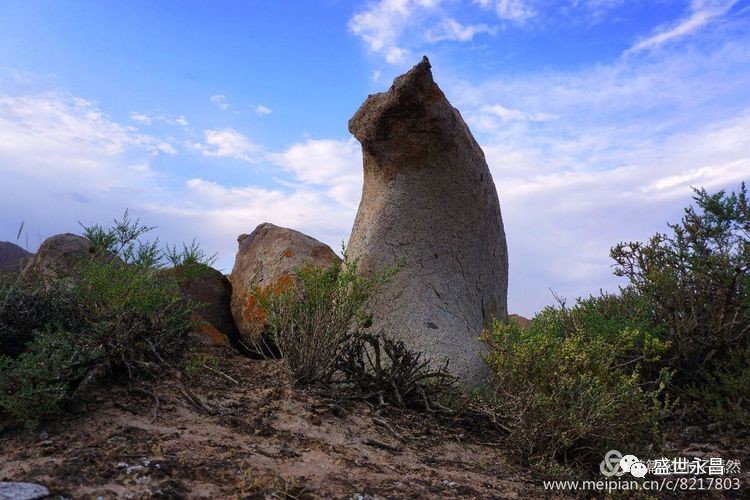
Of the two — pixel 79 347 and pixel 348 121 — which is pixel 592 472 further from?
pixel 348 121

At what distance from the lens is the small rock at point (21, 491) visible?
2.67 meters

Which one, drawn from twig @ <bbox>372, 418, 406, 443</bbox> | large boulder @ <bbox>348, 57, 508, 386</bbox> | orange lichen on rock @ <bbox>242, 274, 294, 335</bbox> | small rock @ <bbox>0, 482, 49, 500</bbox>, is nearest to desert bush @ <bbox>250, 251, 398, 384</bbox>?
→ twig @ <bbox>372, 418, 406, 443</bbox>

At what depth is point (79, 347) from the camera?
4.09 m

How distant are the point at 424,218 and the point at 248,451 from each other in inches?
137

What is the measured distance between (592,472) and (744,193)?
3.52m

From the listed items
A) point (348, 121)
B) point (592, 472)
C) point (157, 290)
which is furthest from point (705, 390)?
point (157, 290)

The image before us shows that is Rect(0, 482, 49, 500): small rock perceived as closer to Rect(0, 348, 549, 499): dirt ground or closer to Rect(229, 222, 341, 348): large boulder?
Rect(0, 348, 549, 499): dirt ground

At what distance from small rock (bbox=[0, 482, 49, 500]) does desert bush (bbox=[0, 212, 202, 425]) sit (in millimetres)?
690

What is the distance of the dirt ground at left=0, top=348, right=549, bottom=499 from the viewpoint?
2.90m

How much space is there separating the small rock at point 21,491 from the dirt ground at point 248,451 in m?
0.05

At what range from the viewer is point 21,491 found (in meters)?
2.71

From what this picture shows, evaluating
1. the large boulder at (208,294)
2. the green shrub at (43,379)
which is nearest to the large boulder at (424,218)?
the large boulder at (208,294)

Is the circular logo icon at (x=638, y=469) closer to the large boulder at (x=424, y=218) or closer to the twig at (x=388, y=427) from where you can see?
the twig at (x=388, y=427)

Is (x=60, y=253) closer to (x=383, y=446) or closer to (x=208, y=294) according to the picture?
(x=208, y=294)
